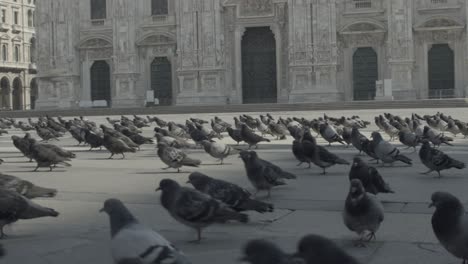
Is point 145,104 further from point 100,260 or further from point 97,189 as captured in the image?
point 100,260

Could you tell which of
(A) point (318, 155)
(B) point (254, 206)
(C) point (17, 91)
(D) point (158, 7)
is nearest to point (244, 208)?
(B) point (254, 206)

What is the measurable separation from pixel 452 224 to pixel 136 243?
2.13 meters

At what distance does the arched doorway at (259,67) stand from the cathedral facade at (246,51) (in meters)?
0.06

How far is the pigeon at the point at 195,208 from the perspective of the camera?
207 inches

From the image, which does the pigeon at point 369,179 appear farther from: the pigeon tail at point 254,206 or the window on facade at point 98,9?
the window on facade at point 98,9

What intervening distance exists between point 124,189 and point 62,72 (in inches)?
1400

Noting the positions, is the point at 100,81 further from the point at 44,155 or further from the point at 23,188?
the point at 23,188

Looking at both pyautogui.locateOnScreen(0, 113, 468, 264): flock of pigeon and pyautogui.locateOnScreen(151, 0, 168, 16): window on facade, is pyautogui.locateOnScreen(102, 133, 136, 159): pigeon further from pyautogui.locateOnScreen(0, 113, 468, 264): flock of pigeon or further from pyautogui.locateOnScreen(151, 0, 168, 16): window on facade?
pyautogui.locateOnScreen(151, 0, 168, 16): window on facade

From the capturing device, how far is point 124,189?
9.41m

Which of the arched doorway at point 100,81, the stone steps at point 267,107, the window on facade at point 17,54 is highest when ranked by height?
the window on facade at point 17,54

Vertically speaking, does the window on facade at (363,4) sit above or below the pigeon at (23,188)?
above

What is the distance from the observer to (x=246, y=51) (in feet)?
134

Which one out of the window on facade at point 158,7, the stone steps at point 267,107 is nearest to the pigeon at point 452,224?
the stone steps at point 267,107

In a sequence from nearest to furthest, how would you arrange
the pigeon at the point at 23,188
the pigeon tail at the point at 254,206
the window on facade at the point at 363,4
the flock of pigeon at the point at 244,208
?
the flock of pigeon at the point at 244,208
the pigeon tail at the point at 254,206
the pigeon at the point at 23,188
the window on facade at the point at 363,4
